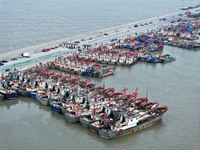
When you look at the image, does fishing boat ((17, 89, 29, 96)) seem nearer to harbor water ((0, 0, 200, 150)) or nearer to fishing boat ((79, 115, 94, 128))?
harbor water ((0, 0, 200, 150))

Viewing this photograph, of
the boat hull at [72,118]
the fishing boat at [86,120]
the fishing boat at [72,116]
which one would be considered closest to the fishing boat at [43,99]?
the fishing boat at [72,116]

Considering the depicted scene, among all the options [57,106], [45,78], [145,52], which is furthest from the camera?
[145,52]

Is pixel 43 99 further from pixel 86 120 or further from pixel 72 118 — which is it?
pixel 86 120

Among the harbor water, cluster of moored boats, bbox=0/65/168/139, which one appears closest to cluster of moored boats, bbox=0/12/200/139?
cluster of moored boats, bbox=0/65/168/139

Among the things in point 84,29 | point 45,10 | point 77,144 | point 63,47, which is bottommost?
point 77,144

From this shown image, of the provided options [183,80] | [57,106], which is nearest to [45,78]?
[57,106]

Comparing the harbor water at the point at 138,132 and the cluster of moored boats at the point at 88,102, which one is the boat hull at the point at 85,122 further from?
the harbor water at the point at 138,132

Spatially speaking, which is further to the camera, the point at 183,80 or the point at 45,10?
the point at 45,10

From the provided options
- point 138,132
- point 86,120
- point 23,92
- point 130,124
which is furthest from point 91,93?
point 23,92

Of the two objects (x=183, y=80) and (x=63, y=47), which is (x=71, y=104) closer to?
(x=183, y=80)
